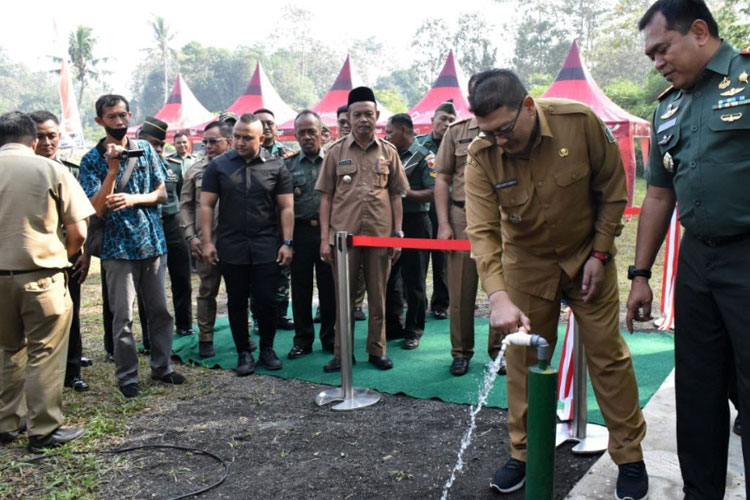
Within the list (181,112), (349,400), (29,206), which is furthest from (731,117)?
(181,112)

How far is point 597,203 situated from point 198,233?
417cm

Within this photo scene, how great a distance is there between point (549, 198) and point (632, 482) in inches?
51.2

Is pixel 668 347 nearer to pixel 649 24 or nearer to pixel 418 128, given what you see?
pixel 649 24

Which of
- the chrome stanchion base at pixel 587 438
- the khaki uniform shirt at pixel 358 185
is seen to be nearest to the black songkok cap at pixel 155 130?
the khaki uniform shirt at pixel 358 185

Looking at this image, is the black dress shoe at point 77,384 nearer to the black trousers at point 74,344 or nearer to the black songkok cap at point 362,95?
the black trousers at point 74,344

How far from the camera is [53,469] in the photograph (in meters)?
3.65

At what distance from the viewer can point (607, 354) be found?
2975 millimetres

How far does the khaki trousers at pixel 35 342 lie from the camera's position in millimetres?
3787

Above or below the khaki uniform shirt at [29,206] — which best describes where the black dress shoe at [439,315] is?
below

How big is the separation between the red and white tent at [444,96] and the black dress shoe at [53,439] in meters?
12.3

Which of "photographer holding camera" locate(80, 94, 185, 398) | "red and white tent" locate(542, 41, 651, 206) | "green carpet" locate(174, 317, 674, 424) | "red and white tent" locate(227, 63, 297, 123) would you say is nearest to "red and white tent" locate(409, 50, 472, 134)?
"red and white tent" locate(542, 41, 651, 206)

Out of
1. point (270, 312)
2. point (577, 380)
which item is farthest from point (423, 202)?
point (577, 380)

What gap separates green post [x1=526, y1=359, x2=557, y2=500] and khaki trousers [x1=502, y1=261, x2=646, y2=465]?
0.82 meters

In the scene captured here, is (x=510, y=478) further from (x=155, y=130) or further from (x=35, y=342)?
(x=155, y=130)
